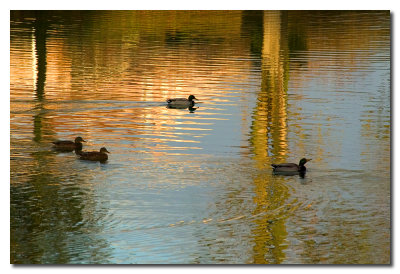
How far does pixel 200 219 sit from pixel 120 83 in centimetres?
1312

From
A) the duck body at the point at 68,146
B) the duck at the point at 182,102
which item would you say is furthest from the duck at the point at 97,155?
the duck at the point at 182,102

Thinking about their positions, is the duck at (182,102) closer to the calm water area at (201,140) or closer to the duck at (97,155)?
the calm water area at (201,140)

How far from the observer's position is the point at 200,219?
49.1ft

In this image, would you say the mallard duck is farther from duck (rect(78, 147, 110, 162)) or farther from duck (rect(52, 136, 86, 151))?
duck (rect(52, 136, 86, 151))

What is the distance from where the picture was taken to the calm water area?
13930 millimetres

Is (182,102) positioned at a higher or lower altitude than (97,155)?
higher

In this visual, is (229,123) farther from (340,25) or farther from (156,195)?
(340,25)

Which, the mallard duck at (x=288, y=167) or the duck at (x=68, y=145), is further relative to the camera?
the duck at (x=68, y=145)

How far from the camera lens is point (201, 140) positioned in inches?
806

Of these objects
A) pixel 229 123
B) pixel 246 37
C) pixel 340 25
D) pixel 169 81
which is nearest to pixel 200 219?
pixel 229 123

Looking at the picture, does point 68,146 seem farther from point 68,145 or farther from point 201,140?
point 201,140

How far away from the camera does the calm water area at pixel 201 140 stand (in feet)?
45.7

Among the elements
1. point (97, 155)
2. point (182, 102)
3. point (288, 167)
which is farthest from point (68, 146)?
point (182, 102)

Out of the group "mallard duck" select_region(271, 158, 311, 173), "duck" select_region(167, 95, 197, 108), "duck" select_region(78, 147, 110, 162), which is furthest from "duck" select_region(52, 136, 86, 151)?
"duck" select_region(167, 95, 197, 108)
